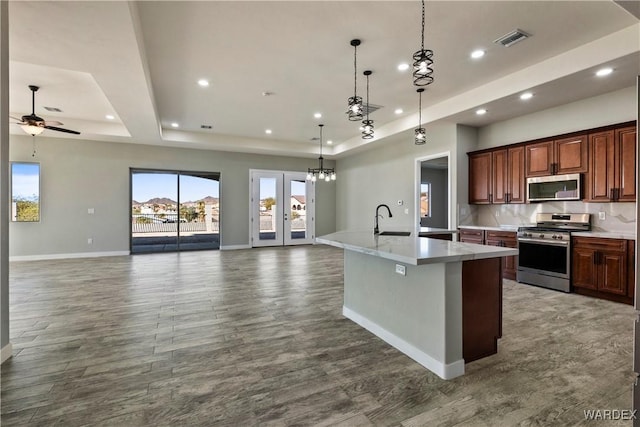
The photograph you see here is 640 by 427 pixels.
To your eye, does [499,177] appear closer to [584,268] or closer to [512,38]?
[584,268]

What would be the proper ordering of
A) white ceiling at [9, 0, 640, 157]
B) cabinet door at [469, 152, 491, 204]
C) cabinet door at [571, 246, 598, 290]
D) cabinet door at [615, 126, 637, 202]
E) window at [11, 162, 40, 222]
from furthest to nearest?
1. window at [11, 162, 40, 222]
2. cabinet door at [469, 152, 491, 204]
3. cabinet door at [571, 246, 598, 290]
4. cabinet door at [615, 126, 637, 202]
5. white ceiling at [9, 0, 640, 157]

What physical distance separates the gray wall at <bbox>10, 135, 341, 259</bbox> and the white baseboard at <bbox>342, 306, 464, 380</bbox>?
6791 mm

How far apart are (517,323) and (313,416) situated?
2574 millimetres

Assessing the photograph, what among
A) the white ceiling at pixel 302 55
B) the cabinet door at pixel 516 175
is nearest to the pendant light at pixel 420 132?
the white ceiling at pixel 302 55

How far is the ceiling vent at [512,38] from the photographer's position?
3423mm

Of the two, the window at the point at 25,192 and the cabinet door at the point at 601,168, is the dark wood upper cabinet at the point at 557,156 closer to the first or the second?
the cabinet door at the point at 601,168

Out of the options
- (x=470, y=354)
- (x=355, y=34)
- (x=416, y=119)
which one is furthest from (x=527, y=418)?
(x=416, y=119)

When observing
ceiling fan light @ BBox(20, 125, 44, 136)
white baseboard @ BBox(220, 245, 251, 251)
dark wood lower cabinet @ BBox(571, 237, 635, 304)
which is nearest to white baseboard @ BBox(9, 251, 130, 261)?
white baseboard @ BBox(220, 245, 251, 251)

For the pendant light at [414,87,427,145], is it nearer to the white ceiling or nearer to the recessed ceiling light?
the white ceiling

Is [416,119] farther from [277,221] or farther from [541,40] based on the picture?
[277,221]

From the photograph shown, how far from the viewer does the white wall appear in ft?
14.3

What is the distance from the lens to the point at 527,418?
1800 millimetres

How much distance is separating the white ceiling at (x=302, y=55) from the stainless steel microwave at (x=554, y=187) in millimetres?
1198

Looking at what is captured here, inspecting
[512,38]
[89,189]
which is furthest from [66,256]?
[512,38]
